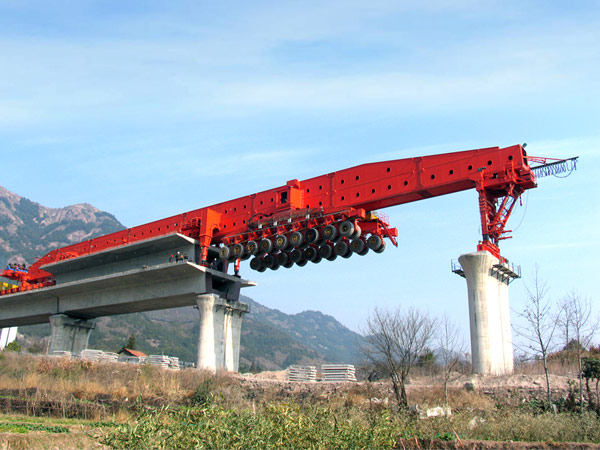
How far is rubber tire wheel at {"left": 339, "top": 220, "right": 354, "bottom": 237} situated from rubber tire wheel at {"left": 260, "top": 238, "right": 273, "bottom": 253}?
4.55m

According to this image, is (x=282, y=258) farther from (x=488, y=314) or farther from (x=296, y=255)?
(x=488, y=314)

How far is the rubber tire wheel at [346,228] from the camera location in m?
27.2

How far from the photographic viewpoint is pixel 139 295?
35812 mm

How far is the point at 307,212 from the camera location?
29438mm

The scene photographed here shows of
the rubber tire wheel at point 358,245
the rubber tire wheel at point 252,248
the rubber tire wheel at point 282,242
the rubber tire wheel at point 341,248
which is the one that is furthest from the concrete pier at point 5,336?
the rubber tire wheel at point 358,245

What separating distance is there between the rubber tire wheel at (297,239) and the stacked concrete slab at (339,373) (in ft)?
21.2

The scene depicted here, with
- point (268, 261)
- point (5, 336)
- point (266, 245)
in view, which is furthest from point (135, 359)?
point (5, 336)

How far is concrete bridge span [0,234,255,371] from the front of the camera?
32281 mm

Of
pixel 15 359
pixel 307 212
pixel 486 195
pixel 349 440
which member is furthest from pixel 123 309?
pixel 349 440

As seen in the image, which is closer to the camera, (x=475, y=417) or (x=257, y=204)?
(x=475, y=417)

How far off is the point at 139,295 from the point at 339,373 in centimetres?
1571

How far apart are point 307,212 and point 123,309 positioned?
57.7 ft

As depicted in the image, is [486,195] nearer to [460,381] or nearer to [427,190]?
[427,190]

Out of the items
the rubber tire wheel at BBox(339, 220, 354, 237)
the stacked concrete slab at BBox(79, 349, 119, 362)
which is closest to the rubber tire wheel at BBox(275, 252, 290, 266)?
the rubber tire wheel at BBox(339, 220, 354, 237)
